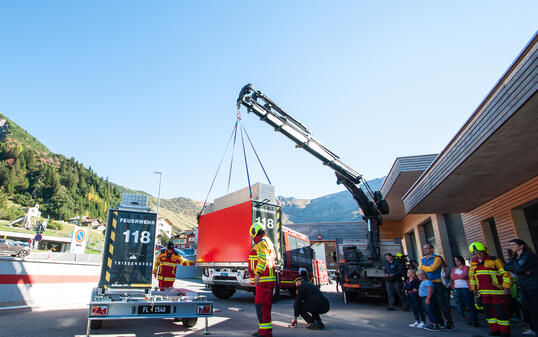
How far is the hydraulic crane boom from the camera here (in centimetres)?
1044

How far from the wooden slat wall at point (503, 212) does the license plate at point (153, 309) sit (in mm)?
9517

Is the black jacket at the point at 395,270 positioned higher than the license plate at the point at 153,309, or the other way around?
Answer: the black jacket at the point at 395,270

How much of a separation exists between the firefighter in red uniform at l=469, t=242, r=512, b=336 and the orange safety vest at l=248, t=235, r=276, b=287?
3843mm

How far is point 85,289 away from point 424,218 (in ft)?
52.6

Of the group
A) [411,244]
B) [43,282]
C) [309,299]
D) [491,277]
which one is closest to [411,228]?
[411,244]

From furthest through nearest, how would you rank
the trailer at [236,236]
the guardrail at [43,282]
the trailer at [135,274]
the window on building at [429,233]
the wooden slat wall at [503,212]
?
the window on building at [429,233] → the trailer at [236,236] → the wooden slat wall at [503,212] → the guardrail at [43,282] → the trailer at [135,274]

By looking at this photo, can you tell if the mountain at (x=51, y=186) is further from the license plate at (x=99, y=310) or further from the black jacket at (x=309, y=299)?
the license plate at (x=99, y=310)

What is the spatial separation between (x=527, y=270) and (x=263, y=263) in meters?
4.33

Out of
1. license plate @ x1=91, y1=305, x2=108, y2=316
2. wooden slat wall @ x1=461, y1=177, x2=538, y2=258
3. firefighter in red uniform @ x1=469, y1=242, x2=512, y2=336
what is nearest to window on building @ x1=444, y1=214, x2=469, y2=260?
wooden slat wall @ x1=461, y1=177, x2=538, y2=258

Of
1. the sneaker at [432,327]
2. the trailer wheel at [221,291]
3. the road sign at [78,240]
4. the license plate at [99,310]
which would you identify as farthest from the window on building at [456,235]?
the road sign at [78,240]

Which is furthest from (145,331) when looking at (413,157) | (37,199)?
(37,199)

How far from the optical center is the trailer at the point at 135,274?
462 cm

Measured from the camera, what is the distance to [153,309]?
4547mm

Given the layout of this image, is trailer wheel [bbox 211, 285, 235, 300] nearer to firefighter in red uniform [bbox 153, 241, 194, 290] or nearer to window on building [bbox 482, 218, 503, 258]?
firefighter in red uniform [bbox 153, 241, 194, 290]
